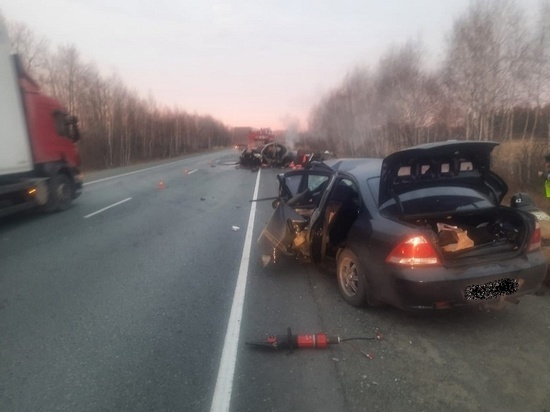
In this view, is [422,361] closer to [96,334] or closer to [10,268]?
[96,334]

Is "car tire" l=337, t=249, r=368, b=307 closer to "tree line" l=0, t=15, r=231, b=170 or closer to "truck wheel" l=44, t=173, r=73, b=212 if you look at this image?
"truck wheel" l=44, t=173, r=73, b=212

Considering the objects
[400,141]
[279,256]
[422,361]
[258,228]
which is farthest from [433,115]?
[422,361]

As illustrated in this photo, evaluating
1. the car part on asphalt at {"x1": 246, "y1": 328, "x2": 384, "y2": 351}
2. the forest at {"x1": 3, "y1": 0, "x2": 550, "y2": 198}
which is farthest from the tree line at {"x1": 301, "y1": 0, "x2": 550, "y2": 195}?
the car part on asphalt at {"x1": 246, "y1": 328, "x2": 384, "y2": 351}

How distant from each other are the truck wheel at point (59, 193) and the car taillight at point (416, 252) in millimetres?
9221

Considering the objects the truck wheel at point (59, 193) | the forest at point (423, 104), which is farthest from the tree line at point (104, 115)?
the truck wheel at point (59, 193)

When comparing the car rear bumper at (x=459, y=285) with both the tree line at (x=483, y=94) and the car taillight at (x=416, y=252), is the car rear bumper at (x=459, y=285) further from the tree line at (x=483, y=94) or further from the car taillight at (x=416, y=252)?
the tree line at (x=483, y=94)

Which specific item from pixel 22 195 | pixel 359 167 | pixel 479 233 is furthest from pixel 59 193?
pixel 479 233

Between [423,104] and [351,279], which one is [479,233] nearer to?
[351,279]

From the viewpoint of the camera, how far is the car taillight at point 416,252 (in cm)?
337

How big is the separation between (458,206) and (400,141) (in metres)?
26.4

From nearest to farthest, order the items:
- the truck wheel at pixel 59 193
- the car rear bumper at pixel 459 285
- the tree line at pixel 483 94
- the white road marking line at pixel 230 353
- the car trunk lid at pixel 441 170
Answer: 1. the white road marking line at pixel 230 353
2. the car rear bumper at pixel 459 285
3. the car trunk lid at pixel 441 170
4. the truck wheel at pixel 59 193
5. the tree line at pixel 483 94

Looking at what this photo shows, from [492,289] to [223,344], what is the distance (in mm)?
2397

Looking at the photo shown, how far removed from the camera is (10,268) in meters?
5.61

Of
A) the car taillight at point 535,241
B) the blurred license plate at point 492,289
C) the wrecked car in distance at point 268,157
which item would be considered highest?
the car taillight at point 535,241
